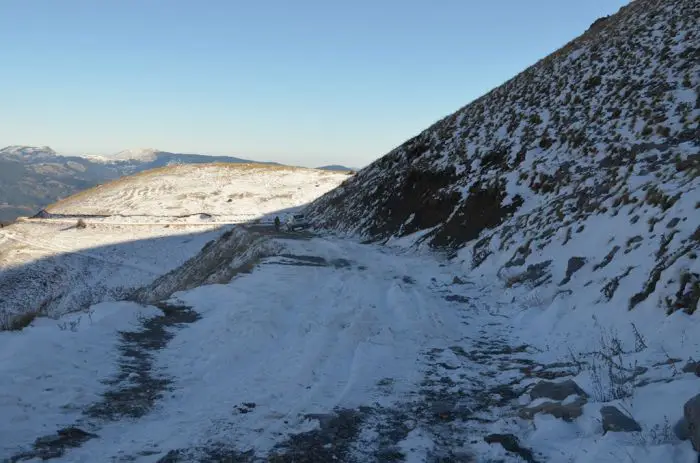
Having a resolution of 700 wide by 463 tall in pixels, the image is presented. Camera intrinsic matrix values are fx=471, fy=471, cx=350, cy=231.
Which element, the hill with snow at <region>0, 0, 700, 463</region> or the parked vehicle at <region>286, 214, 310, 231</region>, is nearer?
the hill with snow at <region>0, 0, 700, 463</region>

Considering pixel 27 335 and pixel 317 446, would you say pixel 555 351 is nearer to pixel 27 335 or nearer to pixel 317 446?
pixel 317 446

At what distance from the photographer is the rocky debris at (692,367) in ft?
17.5

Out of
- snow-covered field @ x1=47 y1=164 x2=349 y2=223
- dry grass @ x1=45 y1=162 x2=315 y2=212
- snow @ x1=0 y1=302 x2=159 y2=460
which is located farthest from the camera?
dry grass @ x1=45 y1=162 x2=315 y2=212

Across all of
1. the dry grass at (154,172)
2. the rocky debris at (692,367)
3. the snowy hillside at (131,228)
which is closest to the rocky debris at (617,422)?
the rocky debris at (692,367)

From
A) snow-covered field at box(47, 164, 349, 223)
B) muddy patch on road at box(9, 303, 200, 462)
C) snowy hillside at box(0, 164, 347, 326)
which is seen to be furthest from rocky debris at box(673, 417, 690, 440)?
snow-covered field at box(47, 164, 349, 223)

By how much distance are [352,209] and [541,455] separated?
2581 centimetres

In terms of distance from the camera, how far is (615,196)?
42.7 ft

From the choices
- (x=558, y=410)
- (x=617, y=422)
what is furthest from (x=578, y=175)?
(x=617, y=422)

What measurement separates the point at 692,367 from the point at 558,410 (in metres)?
1.70

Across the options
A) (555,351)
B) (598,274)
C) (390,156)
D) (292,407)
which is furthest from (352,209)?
(292,407)

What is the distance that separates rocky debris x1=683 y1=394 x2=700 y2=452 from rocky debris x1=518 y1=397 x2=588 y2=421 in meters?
1.07

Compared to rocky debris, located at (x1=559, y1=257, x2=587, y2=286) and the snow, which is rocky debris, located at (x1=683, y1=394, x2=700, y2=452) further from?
rocky debris, located at (x1=559, y1=257, x2=587, y2=286)

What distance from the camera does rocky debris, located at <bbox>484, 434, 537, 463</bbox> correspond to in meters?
4.70

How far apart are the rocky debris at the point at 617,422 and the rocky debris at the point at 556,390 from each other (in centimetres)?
80
